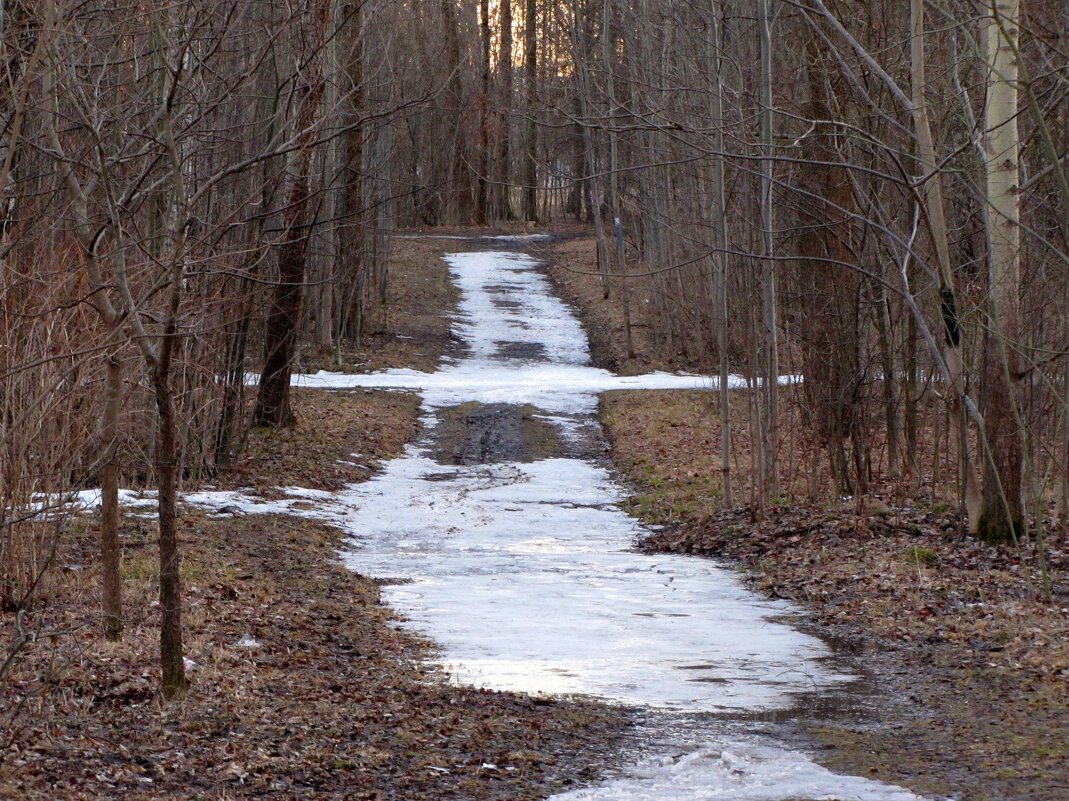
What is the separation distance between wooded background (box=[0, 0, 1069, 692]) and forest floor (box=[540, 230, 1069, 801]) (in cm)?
44

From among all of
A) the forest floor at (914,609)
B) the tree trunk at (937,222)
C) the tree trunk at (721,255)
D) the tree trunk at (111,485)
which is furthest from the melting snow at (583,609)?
the tree trunk at (937,222)

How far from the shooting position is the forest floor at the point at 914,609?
600 cm

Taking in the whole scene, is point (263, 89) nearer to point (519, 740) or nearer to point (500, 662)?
point (500, 662)

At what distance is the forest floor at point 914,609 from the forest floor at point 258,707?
1.64m

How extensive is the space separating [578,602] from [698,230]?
1282 cm

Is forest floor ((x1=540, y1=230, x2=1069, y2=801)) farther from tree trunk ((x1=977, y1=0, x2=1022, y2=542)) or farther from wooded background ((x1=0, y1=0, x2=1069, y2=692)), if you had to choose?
tree trunk ((x1=977, y1=0, x2=1022, y2=542))

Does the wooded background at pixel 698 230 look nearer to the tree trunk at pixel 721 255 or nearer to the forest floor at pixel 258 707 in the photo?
the tree trunk at pixel 721 255

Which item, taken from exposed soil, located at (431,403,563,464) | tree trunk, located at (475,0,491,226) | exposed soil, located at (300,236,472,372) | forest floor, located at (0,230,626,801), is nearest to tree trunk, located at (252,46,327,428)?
exposed soil, located at (431,403,563,464)

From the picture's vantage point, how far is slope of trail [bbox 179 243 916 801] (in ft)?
20.0

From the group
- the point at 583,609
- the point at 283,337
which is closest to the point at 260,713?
the point at 583,609

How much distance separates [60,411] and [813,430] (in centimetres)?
800

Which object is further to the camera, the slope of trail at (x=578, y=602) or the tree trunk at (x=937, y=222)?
the tree trunk at (x=937, y=222)

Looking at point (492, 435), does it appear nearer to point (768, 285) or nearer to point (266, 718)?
point (768, 285)

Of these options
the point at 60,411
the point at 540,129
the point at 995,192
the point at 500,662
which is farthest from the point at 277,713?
the point at 540,129
